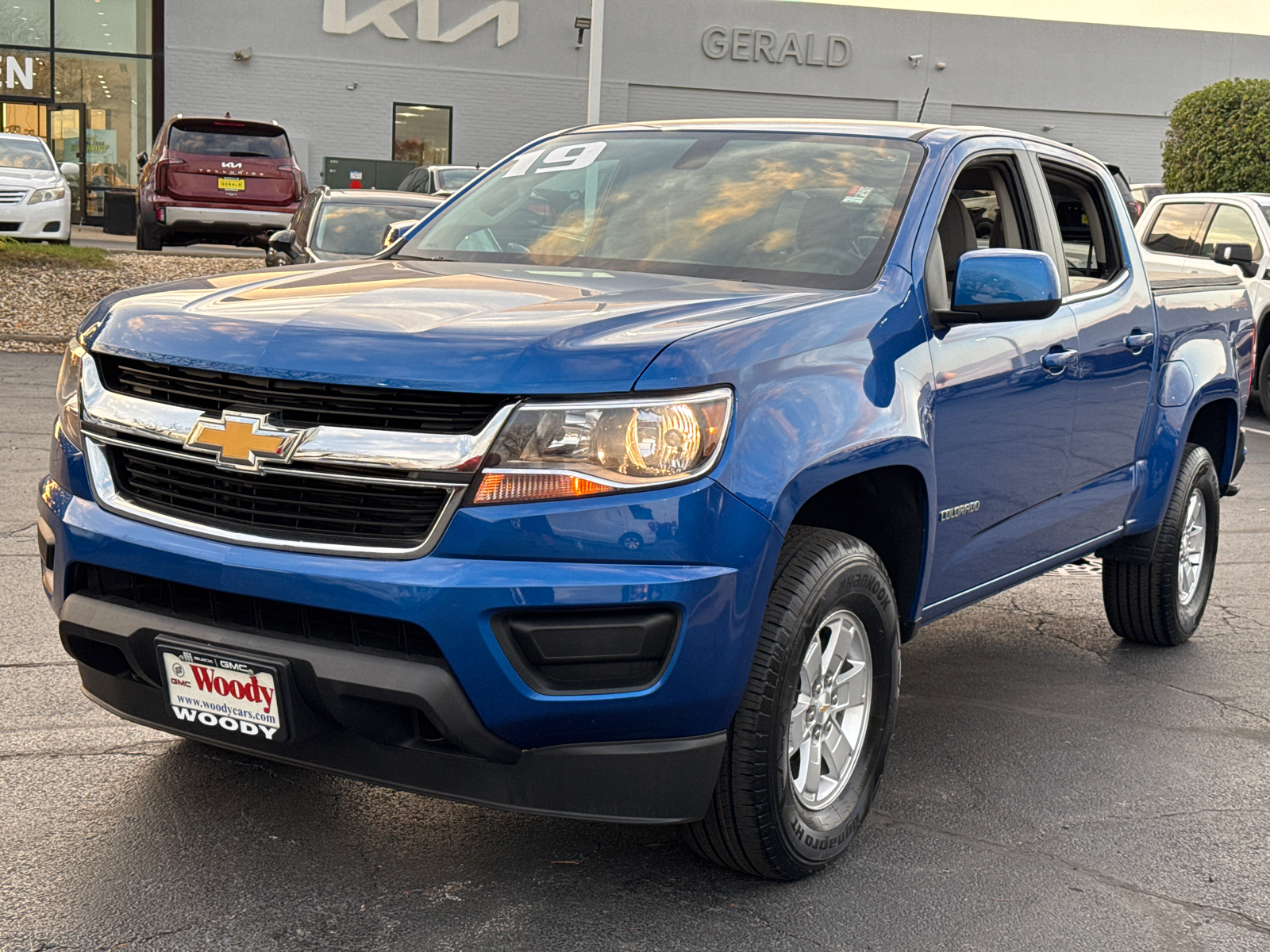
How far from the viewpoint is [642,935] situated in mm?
3086

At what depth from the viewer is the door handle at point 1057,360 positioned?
167 inches

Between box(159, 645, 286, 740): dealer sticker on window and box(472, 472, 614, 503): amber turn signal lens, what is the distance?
58 cm

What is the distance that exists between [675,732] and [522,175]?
2416 mm

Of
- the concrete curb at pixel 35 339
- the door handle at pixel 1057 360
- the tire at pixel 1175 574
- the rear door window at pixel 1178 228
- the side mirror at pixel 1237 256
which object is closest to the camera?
the door handle at pixel 1057 360

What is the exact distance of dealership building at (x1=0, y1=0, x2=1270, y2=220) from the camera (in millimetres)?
29141

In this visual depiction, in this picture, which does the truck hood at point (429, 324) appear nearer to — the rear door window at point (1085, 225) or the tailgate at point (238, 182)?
the rear door window at point (1085, 225)

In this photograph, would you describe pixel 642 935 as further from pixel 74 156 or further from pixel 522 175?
pixel 74 156

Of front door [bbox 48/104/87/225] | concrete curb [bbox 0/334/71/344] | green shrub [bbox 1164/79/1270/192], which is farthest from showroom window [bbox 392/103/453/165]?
concrete curb [bbox 0/334/71/344]

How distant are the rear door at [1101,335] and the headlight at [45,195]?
601 inches

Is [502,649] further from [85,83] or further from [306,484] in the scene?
[85,83]

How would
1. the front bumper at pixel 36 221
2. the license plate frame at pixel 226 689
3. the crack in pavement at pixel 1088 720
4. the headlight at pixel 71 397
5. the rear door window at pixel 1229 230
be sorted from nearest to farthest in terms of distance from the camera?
the license plate frame at pixel 226 689
the headlight at pixel 71 397
the crack in pavement at pixel 1088 720
the rear door window at pixel 1229 230
the front bumper at pixel 36 221

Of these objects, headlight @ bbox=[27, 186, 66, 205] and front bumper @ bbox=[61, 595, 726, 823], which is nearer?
front bumper @ bbox=[61, 595, 726, 823]

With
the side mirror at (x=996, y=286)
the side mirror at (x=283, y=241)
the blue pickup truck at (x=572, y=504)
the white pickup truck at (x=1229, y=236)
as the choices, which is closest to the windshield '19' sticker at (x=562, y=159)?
the blue pickup truck at (x=572, y=504)

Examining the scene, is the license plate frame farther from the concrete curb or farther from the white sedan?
the white sedan
